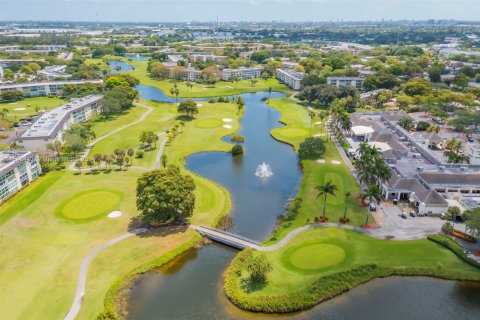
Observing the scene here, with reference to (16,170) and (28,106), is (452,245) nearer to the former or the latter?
(16,170)

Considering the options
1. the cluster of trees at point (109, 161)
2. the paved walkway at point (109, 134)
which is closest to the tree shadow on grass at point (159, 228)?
the cluster of trees at point (109, 161)

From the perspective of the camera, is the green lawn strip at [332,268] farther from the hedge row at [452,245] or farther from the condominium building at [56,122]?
the condominium building at [56,122]

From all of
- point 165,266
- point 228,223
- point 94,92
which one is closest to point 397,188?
point 228,223

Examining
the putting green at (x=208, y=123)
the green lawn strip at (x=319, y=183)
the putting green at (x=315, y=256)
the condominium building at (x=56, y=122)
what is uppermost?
the condominium building at (x=56, y=122)

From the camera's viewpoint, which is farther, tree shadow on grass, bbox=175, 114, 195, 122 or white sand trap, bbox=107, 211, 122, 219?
tree shadow on grass, bbox=175, 114, 195, 122

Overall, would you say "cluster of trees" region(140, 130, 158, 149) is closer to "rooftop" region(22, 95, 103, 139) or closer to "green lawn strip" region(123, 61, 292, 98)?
"rooftop" region(22, 95, 103, 139)

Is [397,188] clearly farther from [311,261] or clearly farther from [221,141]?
[221,141]

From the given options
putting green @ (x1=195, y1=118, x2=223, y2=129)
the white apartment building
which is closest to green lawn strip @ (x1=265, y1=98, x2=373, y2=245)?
putting green @ (x1=195, y1=118, x2=223, y2=129)
